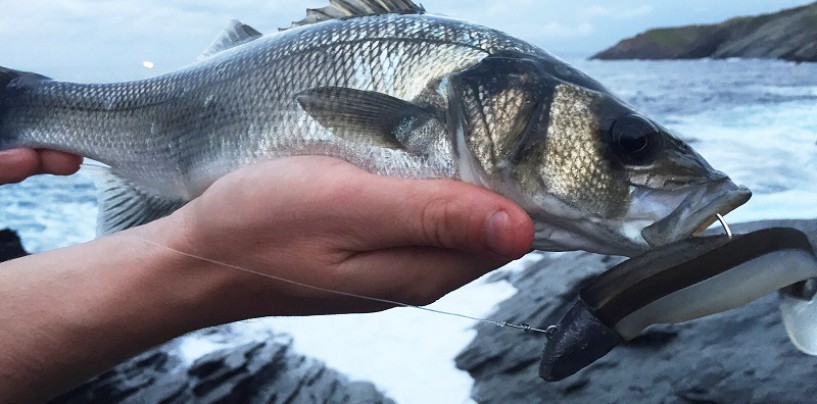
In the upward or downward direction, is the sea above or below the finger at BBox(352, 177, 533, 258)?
below

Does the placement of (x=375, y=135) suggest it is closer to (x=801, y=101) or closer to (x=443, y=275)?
(x=443, y=275)

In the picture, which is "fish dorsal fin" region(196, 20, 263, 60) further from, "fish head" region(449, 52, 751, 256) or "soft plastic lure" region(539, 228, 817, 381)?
"soft plastic lure" region(539, 228, 817, 381)

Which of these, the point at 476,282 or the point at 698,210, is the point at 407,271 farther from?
the point at 476,282

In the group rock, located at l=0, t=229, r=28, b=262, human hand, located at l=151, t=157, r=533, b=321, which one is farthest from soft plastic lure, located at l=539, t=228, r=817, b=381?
rock, located at l=0, t=229, r=28, b=262

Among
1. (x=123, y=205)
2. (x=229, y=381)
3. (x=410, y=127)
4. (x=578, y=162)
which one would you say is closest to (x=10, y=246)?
(x=229, y=381)

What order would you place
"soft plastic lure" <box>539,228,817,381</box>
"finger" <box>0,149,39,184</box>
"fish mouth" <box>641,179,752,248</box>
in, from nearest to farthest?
"soft plastic lure" <box>539,228,817,381</box> < "fish mouth" <box>641,179,752,248</box> < "finger" <box>0,149,39,184</box>

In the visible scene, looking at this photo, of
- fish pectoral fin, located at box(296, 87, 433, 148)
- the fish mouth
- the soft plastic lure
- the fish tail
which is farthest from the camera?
the fish tail
